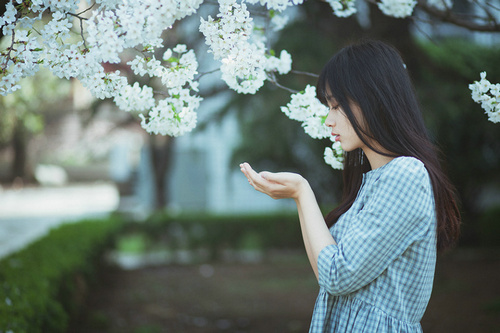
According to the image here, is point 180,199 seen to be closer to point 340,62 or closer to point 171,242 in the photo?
point 171,242

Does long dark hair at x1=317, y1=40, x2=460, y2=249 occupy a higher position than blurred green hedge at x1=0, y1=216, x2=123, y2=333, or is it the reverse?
long dark hair at x1=317, y1=40, x2=460, y2=249

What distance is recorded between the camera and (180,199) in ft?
39.5

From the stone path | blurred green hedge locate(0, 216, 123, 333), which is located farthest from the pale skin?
the stone path

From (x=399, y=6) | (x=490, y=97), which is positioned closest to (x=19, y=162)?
(x=399, y=6)

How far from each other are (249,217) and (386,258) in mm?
7478

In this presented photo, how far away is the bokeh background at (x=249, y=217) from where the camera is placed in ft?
17.0

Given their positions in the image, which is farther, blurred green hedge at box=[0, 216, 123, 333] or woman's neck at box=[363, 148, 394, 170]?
blurred green hedge at box=[0, 216, 123, 333]

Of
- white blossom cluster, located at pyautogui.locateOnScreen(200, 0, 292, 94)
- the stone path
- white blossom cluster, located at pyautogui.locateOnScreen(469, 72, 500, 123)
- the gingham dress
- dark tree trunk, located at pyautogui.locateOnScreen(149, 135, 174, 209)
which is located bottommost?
the stone path

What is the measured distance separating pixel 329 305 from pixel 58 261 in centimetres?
351

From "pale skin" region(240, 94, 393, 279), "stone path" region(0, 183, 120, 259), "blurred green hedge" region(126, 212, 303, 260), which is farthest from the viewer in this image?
"stone path" region(0, 183, 120, 259)

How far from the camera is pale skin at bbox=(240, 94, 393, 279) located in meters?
1.45

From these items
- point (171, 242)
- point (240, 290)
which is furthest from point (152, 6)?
point (171, 242)

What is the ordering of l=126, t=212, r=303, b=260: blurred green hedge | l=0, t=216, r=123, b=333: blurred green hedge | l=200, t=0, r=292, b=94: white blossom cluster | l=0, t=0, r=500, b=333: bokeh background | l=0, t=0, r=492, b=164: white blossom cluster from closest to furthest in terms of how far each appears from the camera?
l=0, t=0, r=492, b=164: white blossom cluster → l=200, t=0, r=292, b=94: white blossom cluster → l=0, t=216, r=123, b=333: blurred green hedge → l=0, t=0, r=500, b=333: bokeh background → l=126, t=212, r=303, b=260: blurred green hedge

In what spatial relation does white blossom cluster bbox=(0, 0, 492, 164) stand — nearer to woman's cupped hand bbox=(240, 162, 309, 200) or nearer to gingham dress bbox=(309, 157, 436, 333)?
woman's cupped hand bbox=(240, 162, 309, 200)
